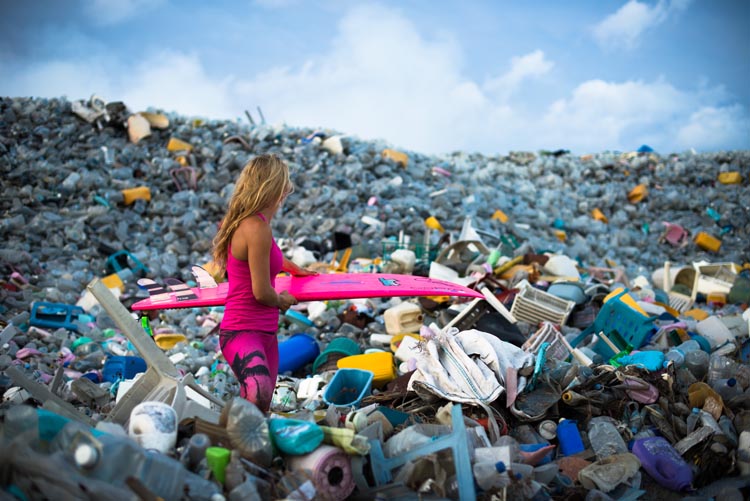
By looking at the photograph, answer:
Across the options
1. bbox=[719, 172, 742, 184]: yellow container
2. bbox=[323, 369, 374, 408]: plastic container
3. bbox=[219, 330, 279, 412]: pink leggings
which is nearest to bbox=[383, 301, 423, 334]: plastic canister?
bbox=[323, 369, 374, 408]: plastic container

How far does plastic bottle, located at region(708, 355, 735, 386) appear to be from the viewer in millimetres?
3746

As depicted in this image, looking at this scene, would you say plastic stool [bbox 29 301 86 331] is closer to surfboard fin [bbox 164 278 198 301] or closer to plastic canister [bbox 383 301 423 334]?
surfboard fin [bbox 164 278 198 301]

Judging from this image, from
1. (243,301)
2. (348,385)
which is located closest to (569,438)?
(348,385)

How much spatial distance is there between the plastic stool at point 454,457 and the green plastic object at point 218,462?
26.4 inches

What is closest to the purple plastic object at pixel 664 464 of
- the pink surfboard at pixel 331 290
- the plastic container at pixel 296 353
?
the pink surfboard at pixel 331 290

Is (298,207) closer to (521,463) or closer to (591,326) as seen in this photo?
(591,326)

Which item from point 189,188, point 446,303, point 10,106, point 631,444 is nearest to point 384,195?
point 189,188

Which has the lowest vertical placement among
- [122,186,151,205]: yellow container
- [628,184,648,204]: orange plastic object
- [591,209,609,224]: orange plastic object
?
[591,209,609,224]: orange plastic object

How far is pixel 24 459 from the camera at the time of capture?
1.82 metres

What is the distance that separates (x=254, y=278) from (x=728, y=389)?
305 centimetres

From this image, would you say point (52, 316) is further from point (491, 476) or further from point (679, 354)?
point (679, 354)

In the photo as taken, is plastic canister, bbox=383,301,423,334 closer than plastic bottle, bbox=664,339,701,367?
No

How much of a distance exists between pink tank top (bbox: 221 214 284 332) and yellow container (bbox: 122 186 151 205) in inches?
278

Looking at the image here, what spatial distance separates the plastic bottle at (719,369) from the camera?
3.75m
